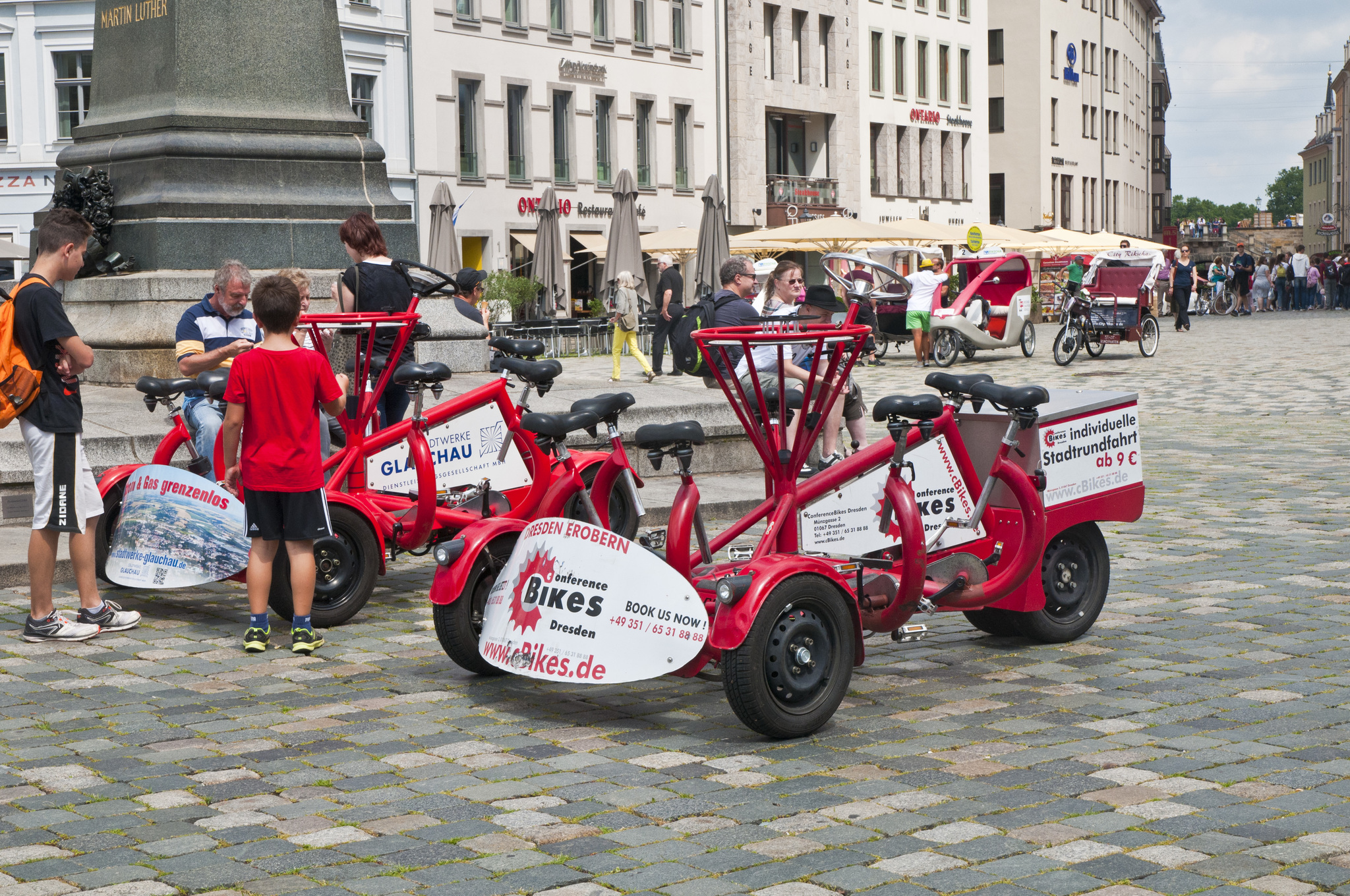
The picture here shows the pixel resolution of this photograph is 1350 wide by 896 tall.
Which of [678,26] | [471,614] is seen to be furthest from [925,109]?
[471,614]

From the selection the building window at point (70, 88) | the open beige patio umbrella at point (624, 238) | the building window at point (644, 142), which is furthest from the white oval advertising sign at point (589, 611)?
the building window at point (644, 142)

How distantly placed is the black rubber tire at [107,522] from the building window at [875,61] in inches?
2105

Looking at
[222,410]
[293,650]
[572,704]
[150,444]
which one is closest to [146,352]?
[150,444]

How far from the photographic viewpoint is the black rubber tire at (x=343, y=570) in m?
7.48

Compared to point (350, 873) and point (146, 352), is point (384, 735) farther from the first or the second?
Answer: point (146, 352)

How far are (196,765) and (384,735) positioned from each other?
64cm

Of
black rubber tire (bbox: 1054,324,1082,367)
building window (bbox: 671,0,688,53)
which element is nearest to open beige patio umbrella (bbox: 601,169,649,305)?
black rubber tire (bbox: 1054,324,1082,367)

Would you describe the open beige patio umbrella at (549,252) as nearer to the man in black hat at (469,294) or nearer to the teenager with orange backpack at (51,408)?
the man in black hat at (469,294)

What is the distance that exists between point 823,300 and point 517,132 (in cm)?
3803

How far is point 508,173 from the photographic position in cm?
4403

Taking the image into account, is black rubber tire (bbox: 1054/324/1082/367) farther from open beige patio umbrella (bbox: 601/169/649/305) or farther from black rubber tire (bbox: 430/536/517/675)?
black rubber tire (bbox: 430/536/517/675)

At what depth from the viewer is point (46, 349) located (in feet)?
23.5

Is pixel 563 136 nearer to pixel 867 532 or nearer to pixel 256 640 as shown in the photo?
pixel 256 640

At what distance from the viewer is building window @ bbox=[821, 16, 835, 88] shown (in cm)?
5634
